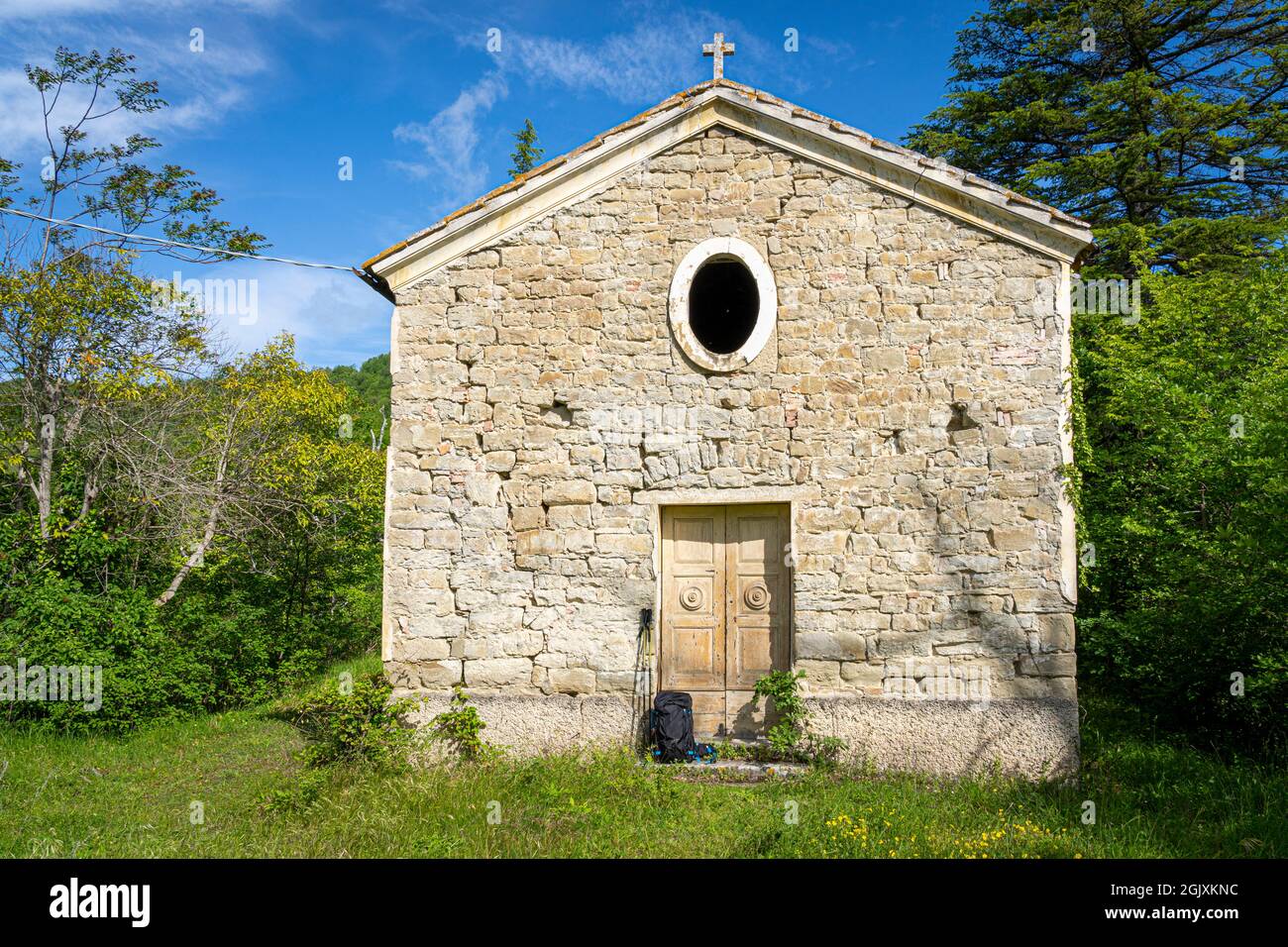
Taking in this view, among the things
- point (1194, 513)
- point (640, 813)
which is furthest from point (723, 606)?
point (1194, 513)

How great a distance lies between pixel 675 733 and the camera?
645cm

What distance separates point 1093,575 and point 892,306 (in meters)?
4.78

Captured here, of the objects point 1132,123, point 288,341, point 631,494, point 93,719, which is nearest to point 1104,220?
point 1132,123

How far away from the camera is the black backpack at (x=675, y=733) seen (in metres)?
6.40

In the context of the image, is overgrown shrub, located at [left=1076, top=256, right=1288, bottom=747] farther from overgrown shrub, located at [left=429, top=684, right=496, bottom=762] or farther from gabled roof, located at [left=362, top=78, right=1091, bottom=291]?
overgrown shrub, located at [left=429, top=684, right=496, bottom=762]

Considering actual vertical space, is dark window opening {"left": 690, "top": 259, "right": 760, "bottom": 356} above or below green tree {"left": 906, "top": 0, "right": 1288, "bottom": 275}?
below

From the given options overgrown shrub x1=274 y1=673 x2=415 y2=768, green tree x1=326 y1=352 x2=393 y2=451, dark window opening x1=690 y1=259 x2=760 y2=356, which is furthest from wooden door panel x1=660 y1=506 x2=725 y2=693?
green tree x1=326 y1=352 x2=393 y2=451

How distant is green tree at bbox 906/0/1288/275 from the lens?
12273mm

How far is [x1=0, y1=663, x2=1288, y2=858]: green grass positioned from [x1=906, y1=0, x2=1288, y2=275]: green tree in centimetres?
864

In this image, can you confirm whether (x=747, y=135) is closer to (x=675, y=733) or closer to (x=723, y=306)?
(x=723, y=306)

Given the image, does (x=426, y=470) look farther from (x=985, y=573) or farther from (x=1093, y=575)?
(x=1093, y=575)

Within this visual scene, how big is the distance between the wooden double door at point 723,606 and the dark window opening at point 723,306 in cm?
189

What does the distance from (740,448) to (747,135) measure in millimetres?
2822
